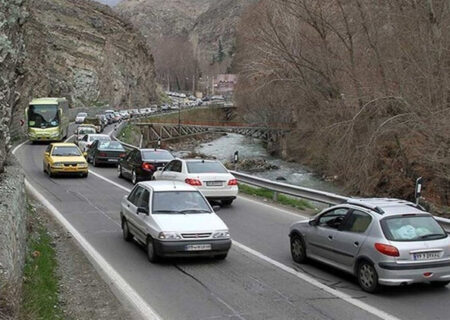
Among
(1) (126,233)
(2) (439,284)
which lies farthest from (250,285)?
(1) (126,233)

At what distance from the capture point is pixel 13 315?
567 cm

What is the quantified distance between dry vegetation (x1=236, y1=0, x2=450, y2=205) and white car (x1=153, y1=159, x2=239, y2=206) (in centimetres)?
976

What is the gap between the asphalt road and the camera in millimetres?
8180

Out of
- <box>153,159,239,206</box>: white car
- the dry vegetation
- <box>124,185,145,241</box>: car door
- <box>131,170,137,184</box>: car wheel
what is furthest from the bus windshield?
<box>124,185,145,241</box>: car door

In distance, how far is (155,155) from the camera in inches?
925

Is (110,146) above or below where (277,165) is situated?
above

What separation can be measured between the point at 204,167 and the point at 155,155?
5.36 metres

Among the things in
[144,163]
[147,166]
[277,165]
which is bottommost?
[277,165]

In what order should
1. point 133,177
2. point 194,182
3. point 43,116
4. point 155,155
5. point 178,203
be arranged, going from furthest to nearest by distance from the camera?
point 43,116 < point 133,177 < point 155,155 < point 194,182 < point 178,203

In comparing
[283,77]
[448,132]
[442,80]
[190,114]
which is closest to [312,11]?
[283,77]

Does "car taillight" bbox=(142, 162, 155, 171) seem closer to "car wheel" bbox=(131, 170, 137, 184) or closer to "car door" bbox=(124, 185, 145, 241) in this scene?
"car wheel" bbox=(131, 170, 137, 184)

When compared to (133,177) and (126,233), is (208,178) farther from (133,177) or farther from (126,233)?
(133,177)

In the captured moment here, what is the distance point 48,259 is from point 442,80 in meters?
19.9

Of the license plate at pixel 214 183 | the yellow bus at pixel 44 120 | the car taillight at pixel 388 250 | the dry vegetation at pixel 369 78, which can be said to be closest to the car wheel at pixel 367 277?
the car taillight at pixel 388 250
